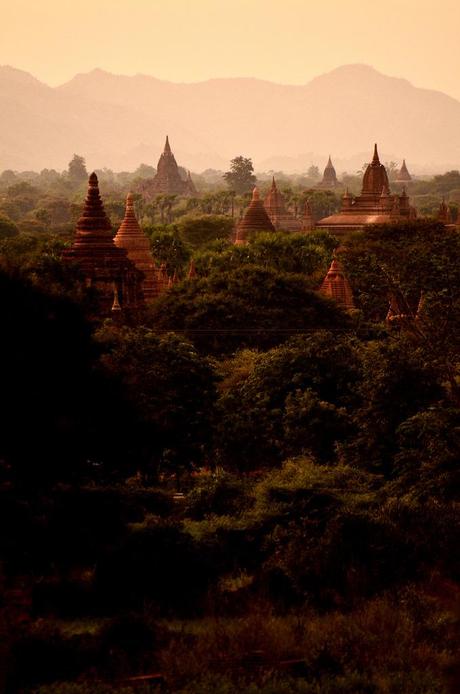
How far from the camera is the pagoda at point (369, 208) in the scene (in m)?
76.9

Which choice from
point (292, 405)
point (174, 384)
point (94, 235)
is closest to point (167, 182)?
point (94, 235)

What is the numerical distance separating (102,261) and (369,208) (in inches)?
1646

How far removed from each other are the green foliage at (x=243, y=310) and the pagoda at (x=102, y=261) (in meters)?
0.97

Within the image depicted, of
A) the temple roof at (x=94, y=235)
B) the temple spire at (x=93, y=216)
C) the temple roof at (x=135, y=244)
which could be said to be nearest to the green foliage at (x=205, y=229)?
the temple roof at (x=135, y=244)

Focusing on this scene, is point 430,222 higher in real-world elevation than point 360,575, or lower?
higher

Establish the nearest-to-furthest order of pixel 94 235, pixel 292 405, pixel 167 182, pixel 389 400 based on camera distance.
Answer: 1. pixel 389 400
2. pixel 292 405
3. pixel 94 235
4. pixel 167 182

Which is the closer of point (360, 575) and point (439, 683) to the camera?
point (439, 683)

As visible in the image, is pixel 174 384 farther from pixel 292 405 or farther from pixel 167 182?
pixel 167 182

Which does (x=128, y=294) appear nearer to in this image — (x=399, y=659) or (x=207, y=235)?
(x=399, y=659)

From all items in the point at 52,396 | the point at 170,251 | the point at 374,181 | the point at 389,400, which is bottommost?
the point at 389,400

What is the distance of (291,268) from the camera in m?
58.1

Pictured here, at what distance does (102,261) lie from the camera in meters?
39.3

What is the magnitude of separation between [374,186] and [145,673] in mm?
66513

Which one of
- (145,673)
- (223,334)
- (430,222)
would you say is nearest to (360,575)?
(145,673)
